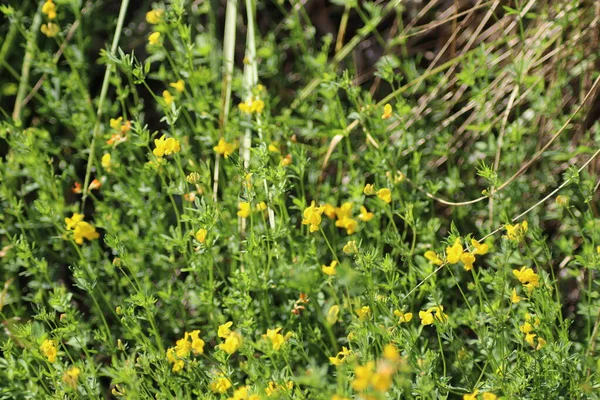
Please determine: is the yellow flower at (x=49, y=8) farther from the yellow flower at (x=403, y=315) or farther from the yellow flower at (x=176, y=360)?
the yellow flower at (x=403, y=315)

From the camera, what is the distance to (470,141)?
254 centimetres

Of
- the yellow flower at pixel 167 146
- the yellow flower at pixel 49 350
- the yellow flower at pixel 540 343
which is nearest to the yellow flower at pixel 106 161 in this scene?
the yellow flower at pixel 167 146

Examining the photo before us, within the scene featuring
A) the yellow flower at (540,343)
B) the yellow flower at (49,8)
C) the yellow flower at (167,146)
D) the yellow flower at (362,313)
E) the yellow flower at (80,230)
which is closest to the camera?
the yellow flower at (362,313)

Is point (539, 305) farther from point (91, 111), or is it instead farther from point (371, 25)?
point (91, 111)

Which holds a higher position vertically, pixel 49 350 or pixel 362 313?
pixel 362 313

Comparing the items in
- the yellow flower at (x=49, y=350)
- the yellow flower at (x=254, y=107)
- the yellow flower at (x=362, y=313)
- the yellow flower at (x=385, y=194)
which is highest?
the yellow flower at (x=254, y=107)

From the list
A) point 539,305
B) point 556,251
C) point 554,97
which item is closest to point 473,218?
point 556,251

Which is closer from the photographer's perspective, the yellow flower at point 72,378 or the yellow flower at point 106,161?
the yellow flower at point 72,378

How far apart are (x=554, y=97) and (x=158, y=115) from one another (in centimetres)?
153

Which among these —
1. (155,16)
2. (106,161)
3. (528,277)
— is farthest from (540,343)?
(155,16)

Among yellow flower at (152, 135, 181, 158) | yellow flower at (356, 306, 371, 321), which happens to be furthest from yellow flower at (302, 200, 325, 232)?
yellow flower at (152, 135, 181, 158)

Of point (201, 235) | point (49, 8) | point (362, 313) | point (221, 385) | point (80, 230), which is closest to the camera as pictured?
point (362, 313)

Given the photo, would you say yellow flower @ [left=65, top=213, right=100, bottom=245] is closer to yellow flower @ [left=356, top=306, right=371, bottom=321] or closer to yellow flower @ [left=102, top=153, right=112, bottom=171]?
yellow flower @ [left=102, top=153, right=112, bottom=171]

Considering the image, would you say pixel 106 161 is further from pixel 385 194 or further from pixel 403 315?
pixel 403 315
